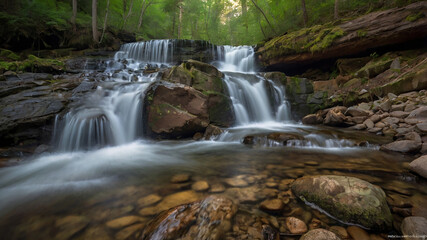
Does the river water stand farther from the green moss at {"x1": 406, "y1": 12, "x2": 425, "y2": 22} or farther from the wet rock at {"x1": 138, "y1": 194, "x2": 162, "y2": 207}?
the green moss at {"x1": 406, "y1": 12, "x2": 425, "y2": 22}

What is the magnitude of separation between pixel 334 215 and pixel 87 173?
3.33 m

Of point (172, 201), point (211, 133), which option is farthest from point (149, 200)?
point (211, 133)

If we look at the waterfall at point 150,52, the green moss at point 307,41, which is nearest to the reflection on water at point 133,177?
the green moss at point 307,41

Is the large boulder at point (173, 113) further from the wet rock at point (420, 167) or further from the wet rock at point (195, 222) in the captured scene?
the wet rock at point (420, 167)

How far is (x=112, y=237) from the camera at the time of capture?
1.39 metres

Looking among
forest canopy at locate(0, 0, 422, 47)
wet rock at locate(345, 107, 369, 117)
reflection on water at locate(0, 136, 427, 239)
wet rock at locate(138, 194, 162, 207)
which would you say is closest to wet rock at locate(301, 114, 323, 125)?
wet rock at locate(345, 107, 369, 117)

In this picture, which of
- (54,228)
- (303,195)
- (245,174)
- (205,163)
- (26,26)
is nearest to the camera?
(54,228)

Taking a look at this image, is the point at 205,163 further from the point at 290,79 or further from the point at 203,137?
the point at 290,79

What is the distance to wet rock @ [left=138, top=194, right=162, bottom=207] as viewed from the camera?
1819mm

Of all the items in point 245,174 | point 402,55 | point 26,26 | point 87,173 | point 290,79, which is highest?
point 26,26

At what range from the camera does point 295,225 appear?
1448 millimetres

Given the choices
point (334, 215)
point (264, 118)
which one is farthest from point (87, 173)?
point (264, 118)

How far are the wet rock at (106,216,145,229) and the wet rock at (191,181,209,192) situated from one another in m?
0.72

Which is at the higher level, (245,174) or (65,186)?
(245,174)
